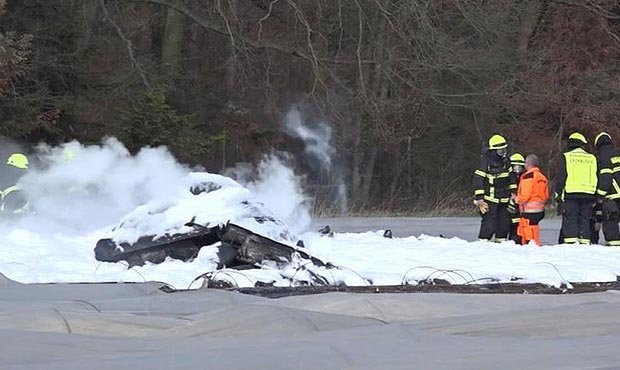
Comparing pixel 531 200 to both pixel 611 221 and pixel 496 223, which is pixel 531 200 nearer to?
pixel 496 223

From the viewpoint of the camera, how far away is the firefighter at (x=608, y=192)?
39.5ft

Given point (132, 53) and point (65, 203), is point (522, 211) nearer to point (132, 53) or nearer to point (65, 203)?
point (65, 203)

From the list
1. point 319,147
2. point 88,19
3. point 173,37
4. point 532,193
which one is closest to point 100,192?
point 532,193

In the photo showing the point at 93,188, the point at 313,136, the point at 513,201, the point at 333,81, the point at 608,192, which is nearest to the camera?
the point at 93,188

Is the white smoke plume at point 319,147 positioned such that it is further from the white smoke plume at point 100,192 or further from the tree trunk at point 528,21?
the white smoke plume at point 100,192

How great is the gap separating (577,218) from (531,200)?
23.9 inches

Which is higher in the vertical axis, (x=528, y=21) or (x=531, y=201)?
(x=528, y=21)

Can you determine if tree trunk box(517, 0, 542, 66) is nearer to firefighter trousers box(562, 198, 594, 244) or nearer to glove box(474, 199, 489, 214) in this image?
glove box(474, 199, 489, 214)

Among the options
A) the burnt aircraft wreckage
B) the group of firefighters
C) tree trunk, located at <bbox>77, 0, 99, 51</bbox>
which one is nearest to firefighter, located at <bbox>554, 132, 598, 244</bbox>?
the group of firefighters

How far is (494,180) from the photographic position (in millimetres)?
12656

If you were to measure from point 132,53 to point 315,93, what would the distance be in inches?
194

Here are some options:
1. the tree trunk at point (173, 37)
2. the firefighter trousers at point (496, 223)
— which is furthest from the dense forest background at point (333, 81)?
the firefighter trousers at point (496, 223)

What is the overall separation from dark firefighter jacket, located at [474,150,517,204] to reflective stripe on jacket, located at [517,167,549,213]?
0.27 metres

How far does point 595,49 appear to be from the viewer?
2864cm
